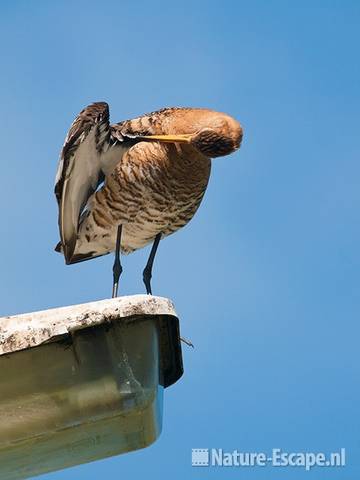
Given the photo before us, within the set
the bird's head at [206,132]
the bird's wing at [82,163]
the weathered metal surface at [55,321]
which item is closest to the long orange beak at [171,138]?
the bird's head at [206,132]

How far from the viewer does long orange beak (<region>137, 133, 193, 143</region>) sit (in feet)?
31.2

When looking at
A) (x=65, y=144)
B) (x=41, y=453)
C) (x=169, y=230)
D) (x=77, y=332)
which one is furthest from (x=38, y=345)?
(x=169, y=230)

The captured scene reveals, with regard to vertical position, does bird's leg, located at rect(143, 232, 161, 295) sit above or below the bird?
below

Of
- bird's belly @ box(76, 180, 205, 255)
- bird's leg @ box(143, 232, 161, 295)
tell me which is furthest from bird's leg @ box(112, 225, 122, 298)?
bird's leg @ box(143, 232, 161, 295)

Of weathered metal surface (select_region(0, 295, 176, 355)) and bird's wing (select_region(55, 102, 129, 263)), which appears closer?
weathered metal surface (select_region(0, 295, 176, 355))

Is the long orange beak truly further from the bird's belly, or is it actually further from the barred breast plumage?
the bird's belly

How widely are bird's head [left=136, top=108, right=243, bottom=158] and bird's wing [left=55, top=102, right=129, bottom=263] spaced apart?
439 mm

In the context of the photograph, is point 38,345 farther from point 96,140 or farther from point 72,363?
point 96,140

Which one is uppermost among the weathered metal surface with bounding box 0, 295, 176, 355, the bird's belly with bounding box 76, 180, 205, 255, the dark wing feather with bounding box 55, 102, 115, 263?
the dark wing feather with bounding box 55, 102, 115, 263

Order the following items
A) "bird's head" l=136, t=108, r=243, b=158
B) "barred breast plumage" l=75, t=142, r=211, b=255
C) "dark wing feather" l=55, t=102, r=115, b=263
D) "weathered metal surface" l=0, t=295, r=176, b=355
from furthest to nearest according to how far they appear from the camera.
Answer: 1. "barred breast plumage" l=75, t=142, r=211, b=255
2. "dark wing feather" l=55, t=102, r=115, b=263
3. "bird's head" l=136, t=108, r=243, b=158
4. "weathered metal surface" l=0, t=295, r=176, b=355

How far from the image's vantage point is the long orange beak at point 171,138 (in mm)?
9516

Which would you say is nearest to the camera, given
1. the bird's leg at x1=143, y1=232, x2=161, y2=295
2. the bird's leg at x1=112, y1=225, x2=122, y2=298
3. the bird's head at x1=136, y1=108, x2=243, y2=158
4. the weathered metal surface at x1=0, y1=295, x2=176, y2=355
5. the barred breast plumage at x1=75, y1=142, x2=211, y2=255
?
the weathered metal surface at x1=0, y1=295, x2=176, y2=355

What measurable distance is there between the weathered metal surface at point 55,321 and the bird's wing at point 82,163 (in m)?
5.72

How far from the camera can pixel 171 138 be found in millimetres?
9625
